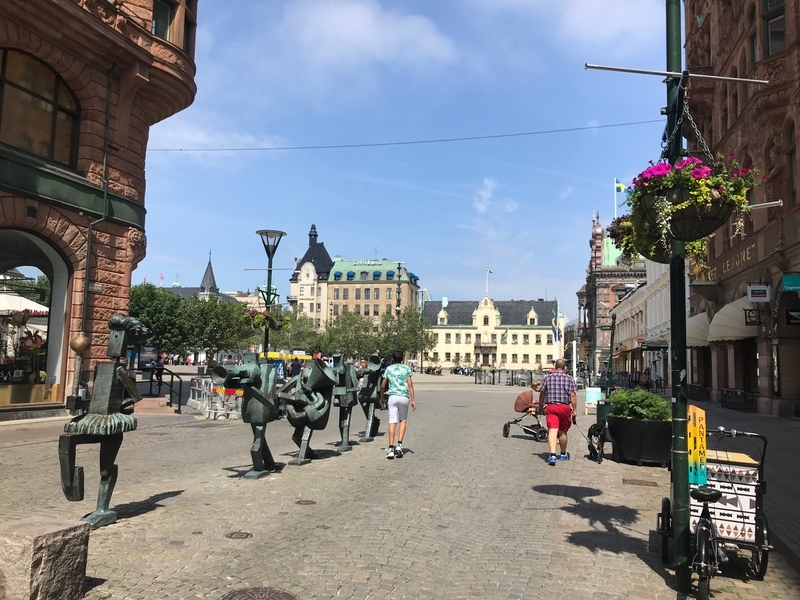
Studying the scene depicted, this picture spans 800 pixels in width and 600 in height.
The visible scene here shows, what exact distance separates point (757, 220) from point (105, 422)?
21.8 metres

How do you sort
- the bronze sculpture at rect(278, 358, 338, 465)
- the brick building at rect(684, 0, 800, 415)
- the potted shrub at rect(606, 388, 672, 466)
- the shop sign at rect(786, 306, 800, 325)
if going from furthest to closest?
the brick building at rect(684, 0, 800, 415), the shop sign at rect(786, 306, 800, 325), the potted shrub at rect(606, 388, 672, 466), the bronze sculpture at rect(278, 358, 338, 465)

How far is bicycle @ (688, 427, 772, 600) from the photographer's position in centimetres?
478

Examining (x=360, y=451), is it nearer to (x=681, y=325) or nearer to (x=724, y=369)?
(x=681, y=325)

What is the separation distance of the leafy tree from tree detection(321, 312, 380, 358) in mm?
27260

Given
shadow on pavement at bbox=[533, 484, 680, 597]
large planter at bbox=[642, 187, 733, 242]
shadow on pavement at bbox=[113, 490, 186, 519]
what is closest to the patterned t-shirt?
shadow on pavement at bbox=[533, 484, 680, 597]

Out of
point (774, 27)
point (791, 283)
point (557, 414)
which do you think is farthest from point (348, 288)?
point (557, 414)

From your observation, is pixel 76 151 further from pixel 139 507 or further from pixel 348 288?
pixel 348 288

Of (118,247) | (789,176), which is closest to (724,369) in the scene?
(789,176)

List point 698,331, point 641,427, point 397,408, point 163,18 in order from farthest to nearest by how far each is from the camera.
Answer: point 698,331 < point 163,18 < point 397,408 < point 641,427

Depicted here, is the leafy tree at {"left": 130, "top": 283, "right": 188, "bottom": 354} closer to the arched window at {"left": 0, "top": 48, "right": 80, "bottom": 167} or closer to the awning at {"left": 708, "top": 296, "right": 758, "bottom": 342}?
the arched window at {"left": 0, "top": 48, "right": 80, "bottom": 167}

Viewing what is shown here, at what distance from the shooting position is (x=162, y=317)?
183ft

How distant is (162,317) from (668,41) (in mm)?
54991

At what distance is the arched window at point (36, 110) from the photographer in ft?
52.3

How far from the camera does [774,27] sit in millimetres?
20906
